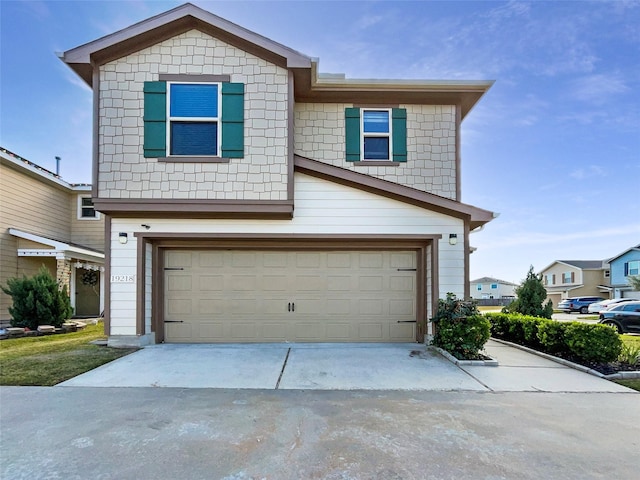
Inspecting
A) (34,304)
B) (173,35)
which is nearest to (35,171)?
(34,304)

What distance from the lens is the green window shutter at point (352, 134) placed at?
30.8ft

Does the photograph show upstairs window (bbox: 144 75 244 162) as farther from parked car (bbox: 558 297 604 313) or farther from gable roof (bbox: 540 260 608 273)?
gable roof (bbox: 540 260 608 273)

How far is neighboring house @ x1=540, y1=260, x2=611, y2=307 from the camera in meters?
37.2

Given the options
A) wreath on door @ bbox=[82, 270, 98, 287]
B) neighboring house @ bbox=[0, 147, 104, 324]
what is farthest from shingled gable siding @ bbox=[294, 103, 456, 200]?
wreath on door @ bbox=[82, 270, 98, 287]

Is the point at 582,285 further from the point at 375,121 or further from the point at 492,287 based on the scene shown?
the point at 375,121

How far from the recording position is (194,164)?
7.64 metres

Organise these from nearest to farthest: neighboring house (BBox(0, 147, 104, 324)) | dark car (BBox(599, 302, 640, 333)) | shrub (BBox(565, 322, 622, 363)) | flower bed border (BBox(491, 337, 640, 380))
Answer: flower bed border (BBox(491, 337, 640, 380)) → shrub (BBox(565, 322, 622, 363)) → neighboring house (BBox(0, 147, 104, 324)) → dark car (BBox(599, 302, 640, 333))

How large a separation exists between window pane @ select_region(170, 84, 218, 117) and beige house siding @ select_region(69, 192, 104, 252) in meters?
9.79

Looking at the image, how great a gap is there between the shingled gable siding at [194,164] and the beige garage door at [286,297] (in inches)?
69.0

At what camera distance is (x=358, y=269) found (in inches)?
342

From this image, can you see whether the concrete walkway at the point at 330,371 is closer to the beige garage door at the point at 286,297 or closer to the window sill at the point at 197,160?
the beige garage door at the point at 286,297

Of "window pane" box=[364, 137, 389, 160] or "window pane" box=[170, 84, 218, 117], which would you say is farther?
"window pane" box=[364, 137, 389, 160]

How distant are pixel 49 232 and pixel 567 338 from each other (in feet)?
54.5

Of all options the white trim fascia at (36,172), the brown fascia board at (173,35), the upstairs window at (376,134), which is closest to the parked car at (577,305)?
the upstairs window at (376,134)
